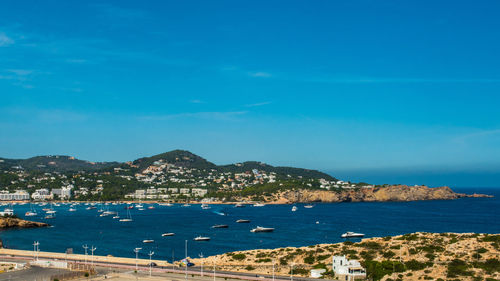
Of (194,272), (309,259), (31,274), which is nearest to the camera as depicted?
(31,274)

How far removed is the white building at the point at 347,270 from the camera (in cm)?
5569

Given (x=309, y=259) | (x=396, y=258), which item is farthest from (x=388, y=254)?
(x=309, y=259)

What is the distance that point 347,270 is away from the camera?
56344 mm

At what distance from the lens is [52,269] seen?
63.7 meters

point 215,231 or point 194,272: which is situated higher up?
point 194,272

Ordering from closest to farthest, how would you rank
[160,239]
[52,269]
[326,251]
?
[52,269], [326,251], [160,239]

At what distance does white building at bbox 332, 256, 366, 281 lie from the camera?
55688mm

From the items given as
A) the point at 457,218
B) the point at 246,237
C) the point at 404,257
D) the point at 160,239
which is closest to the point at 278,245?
the point at 246,237

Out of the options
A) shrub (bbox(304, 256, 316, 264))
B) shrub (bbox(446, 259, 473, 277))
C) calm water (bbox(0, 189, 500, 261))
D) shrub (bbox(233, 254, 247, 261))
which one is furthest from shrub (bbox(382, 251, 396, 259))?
calm water (bbox(0, 189, 500, 261))

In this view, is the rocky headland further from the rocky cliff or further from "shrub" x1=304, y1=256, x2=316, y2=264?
the rocky cliff

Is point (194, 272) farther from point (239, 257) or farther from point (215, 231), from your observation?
point (215, 231)

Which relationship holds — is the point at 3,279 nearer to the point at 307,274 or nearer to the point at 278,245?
the point at 307,274

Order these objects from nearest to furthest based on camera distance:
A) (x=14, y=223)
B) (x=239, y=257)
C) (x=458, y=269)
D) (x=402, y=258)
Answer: (x=458, y=269) → (x=402, y=258) → (x=239, y=257) → (x=14, y=223)

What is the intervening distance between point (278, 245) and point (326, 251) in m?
31.3
